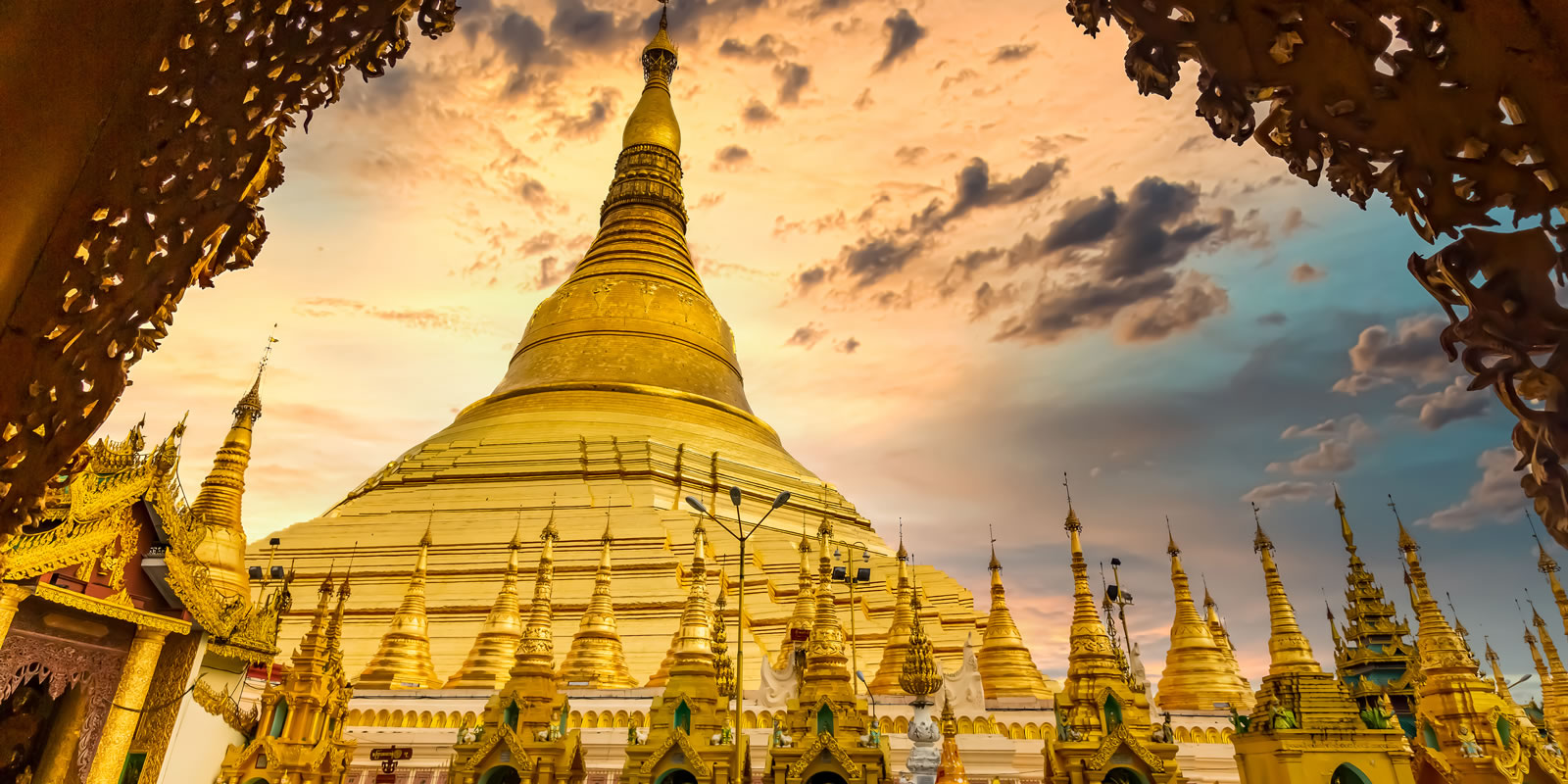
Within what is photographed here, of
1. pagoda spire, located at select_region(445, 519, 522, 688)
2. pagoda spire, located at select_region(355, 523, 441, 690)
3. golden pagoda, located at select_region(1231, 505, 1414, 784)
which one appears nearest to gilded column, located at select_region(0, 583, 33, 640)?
pagoda spire, located at select_region(445, 519, 522, 688)

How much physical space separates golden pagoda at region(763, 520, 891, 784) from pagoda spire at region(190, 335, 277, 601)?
8083mm

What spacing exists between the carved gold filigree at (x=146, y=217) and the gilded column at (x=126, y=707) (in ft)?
29.2

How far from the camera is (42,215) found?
2.36 metres

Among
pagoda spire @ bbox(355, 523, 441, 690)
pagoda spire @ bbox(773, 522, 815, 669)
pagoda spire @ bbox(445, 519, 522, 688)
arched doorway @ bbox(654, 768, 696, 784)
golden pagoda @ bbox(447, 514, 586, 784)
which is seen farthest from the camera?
pagoda spire @ bbox(355, 523, 441, 690)

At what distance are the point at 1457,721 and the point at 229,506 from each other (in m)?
20.3

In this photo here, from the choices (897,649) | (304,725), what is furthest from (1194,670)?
(304,725)

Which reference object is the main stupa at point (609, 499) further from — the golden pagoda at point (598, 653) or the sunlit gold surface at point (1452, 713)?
the sunlit gold surface at point (1452, 713)

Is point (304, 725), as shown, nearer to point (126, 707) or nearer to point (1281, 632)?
point (126, 707)

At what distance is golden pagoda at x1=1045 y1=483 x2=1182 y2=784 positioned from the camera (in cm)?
1009

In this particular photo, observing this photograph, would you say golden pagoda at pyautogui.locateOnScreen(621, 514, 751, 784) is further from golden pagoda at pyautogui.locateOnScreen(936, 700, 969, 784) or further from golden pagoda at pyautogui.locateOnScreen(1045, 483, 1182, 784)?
golden pagoda at pyautogui.locateOnScreen(1045, 483, 1182, 784)

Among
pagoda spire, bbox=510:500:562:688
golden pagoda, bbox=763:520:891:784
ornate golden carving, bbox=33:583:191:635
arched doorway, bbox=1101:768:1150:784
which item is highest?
pagoda spire, bbox=510:500:562:688

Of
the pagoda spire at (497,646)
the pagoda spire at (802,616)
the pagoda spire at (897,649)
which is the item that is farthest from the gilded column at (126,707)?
the pagoda spire at (897,649)

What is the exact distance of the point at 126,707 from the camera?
9.20m

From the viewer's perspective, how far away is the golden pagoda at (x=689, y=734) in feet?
35.1
